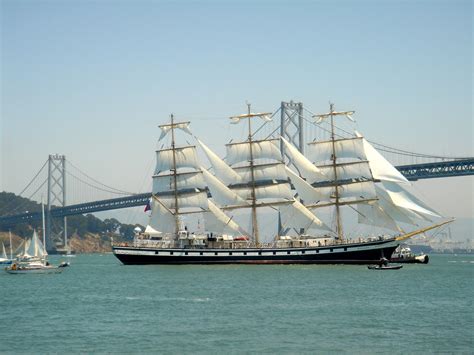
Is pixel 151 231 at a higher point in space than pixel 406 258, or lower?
higher

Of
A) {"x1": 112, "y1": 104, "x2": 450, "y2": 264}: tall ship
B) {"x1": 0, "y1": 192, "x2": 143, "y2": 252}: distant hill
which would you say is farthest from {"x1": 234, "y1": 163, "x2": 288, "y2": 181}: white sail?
{"x1": 0, "y1": 192, "x2": 143, "y2": 252}: distant hill

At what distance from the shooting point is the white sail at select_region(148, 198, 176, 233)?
243 feet

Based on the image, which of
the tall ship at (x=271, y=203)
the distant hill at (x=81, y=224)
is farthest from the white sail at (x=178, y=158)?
the distant hill at (x=81, y=224)

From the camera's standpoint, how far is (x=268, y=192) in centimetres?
7294

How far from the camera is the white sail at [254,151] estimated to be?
72.6 meters

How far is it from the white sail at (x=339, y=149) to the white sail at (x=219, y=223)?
8.46 metres

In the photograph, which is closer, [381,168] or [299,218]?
[381,168]

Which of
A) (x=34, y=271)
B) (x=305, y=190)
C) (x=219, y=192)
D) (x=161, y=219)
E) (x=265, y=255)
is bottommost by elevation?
(x=34, y=271)

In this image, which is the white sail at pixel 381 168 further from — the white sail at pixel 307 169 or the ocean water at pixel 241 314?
the ocean water at pixel 241 314

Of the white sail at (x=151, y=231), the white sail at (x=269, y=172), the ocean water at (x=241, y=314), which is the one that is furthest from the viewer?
the white sail at (x=151, y=231)

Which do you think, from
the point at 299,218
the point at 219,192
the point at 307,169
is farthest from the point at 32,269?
the point at 307,169

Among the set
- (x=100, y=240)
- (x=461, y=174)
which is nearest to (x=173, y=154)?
(x=461, y=174)

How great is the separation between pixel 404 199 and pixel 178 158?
63.1 feet

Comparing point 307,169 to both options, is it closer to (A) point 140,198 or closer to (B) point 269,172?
(B) point 269,172
